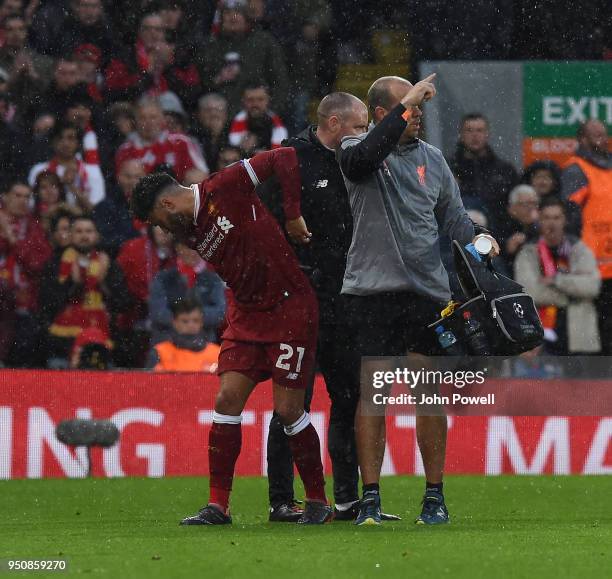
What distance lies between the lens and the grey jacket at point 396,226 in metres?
7.21

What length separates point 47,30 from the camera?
14.0 m

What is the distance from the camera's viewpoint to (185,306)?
11.8 m

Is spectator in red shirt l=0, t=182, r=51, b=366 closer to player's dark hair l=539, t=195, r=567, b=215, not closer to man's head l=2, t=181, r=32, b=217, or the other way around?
man's head l=2, t=181, r=32, b=217

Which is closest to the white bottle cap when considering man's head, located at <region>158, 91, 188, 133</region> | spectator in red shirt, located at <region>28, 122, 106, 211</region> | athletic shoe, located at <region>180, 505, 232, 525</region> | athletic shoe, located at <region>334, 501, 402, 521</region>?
athletic shoe, located at <region>334, 501, 402, 521</region>

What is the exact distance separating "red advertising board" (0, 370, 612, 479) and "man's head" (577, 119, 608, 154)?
111 inches

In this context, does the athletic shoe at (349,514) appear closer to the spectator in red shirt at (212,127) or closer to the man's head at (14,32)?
the spectator in red shirt at (212,127)

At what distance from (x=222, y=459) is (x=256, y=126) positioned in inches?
254

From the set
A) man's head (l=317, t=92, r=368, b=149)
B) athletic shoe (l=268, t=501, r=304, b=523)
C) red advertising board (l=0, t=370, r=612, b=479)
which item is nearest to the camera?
man's head (l=317, t=92, r=368, b=149)

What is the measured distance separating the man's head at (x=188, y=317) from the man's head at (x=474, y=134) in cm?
268

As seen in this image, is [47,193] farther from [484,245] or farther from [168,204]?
[484,245]

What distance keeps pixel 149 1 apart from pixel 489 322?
26.0ft

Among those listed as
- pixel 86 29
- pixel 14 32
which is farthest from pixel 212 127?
pixel 14 32

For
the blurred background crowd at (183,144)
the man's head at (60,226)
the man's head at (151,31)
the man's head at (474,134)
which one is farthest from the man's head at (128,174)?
the man's head at (474,134)

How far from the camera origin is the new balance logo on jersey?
23.3 feet
